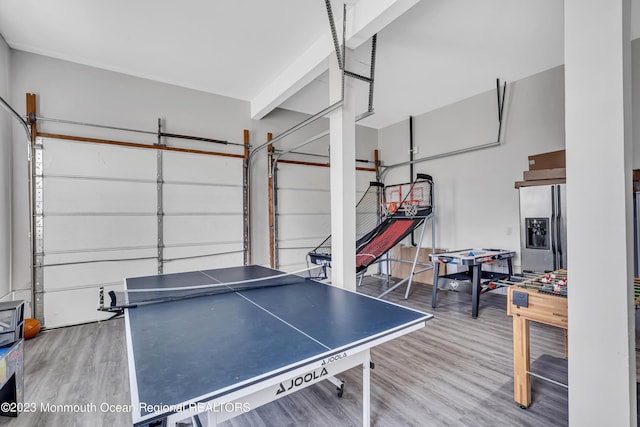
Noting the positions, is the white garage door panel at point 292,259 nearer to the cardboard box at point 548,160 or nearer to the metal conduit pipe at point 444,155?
the metal conduit pipe at point 444,155

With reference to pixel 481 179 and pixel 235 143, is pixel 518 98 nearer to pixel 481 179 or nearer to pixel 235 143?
pixel 481 179

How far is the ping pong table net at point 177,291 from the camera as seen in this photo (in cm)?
190

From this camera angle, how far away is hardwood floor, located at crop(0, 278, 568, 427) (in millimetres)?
1953

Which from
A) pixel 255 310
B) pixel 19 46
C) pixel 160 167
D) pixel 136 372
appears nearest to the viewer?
pixel 136 372

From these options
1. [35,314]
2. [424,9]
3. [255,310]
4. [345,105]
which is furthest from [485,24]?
[35,314]

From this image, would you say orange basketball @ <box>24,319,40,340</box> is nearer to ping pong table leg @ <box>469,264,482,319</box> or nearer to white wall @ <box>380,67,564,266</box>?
ping pong table leg @ <box>469,264,482,319</box>

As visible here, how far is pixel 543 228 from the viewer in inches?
156

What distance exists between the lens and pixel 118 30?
3.25 metres

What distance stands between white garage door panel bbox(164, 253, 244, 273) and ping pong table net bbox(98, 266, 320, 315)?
1662 mm

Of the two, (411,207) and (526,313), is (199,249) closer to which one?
(411,207)

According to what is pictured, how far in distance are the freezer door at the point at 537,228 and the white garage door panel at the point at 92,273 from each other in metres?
5.35

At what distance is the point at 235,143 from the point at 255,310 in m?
3.85

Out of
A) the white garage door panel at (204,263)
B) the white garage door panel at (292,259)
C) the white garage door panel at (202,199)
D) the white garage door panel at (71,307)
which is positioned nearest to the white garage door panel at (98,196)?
the white garage door panel at (202,199)

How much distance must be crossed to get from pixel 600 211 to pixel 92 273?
5.08 metres
